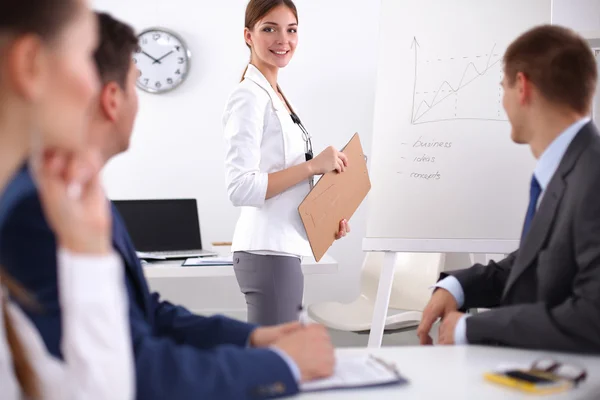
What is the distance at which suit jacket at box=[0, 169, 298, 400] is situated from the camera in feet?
2.92

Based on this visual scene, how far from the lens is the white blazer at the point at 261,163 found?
2.12 m

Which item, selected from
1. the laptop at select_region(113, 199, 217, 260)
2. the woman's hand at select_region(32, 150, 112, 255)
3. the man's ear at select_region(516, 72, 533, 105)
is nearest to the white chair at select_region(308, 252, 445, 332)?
the laptop at select_region(113, 199, 217, 260)

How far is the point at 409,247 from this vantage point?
277 cm

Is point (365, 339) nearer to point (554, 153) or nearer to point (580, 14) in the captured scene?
point (580, 14)

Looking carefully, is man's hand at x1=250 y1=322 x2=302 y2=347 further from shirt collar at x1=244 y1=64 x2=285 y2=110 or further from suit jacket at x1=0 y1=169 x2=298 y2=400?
shirt collar at x1=244 y1=64 x2=285 y2=110

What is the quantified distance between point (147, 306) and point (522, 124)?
1027 millimetres

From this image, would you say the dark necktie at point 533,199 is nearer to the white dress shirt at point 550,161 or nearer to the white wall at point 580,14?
the white dress shirt at point 550,161

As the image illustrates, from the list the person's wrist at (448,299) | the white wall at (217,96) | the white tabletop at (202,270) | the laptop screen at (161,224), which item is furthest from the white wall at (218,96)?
the person's wrist at (448,299)

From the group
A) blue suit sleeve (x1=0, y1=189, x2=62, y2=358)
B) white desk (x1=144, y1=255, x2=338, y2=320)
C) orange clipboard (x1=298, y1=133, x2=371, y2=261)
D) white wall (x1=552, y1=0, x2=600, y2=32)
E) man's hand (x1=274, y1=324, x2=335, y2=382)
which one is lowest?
white desk (x1=144, y1=255, x2=338, y2=320)

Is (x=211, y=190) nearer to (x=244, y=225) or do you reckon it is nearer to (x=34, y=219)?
(x=244, y=225)

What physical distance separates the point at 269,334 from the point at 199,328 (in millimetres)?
181

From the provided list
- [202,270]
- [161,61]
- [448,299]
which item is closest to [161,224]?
[202,270]

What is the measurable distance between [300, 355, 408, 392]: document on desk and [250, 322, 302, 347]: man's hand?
0.40 ft

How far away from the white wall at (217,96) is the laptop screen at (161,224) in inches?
47.5
